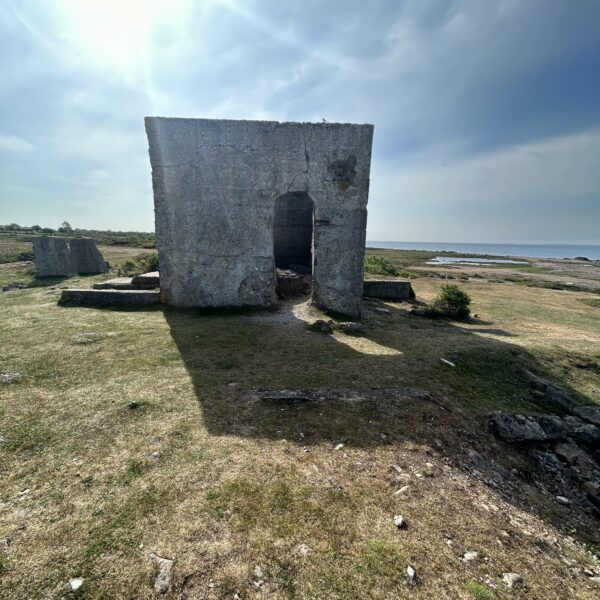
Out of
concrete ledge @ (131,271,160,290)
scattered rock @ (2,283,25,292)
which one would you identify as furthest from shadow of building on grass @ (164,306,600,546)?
scattered rock @ (2,283,25,292)

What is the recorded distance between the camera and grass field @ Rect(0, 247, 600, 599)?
2.54 meters

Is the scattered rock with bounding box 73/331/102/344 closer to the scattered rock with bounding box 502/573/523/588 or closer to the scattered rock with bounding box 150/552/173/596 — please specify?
the scattered rock with bounding box 150/552/173/596

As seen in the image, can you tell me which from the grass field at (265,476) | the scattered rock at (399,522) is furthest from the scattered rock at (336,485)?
the scattered rock at (399,522)

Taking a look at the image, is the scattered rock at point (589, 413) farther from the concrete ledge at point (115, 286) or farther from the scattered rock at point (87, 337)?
the concrete ledge at point (115, 286)

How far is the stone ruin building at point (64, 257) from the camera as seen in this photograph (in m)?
14.5

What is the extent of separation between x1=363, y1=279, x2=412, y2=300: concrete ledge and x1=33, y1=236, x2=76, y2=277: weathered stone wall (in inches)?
525

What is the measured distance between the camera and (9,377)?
16.9 feet

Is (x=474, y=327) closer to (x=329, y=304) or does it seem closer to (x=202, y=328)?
(x=329, y=304)

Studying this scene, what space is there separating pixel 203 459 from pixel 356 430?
6.27 ft

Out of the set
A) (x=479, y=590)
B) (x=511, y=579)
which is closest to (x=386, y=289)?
(x=511, y=579)

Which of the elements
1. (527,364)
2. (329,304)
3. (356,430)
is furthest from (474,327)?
(356,430)

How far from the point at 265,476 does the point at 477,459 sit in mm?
2739

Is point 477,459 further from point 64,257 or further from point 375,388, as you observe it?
point 64,257

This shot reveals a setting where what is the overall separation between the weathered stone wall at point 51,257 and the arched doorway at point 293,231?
9509mm
